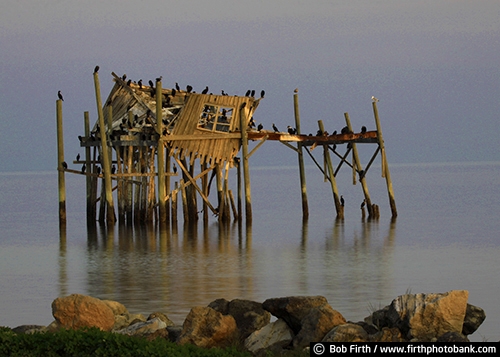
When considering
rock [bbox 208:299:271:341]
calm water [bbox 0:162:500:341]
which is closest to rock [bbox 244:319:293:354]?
rock [bbox 208:299:271:341]

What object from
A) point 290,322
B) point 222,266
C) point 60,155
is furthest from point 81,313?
point 60,155

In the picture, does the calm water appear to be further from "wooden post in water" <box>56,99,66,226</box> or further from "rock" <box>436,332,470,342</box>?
"rock" <box>436,332,470,342</box>

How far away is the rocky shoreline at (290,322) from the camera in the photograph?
11.1 meters

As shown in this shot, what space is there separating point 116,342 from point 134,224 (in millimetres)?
22979

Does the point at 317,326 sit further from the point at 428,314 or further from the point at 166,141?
the point at 166,141

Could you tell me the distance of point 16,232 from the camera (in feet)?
Result: 123

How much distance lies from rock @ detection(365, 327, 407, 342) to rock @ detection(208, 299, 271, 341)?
2.18 meters

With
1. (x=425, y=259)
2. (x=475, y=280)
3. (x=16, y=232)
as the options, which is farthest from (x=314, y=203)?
(x=475, y=280)

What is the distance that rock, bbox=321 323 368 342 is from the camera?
10.7 metres

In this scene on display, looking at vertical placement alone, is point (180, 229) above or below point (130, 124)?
below

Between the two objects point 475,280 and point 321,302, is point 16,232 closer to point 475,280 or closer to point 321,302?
point 475,280

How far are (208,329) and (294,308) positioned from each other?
112 centimetres

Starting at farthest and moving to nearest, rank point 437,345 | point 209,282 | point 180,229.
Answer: point 180,229
point 209,282
point 437,345

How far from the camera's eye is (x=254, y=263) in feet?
80.5
